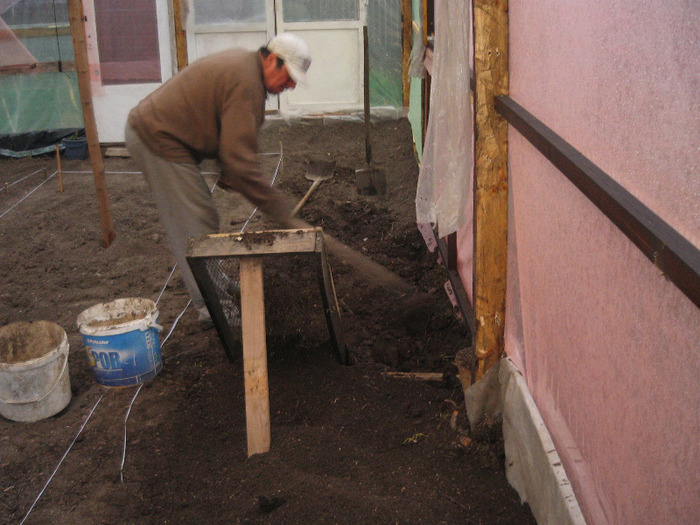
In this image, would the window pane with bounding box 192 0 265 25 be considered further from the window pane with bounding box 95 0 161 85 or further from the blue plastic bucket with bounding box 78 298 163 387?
the blue plastic bucket with bounding box 78 298 163 387

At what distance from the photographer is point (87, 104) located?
19.2 feet

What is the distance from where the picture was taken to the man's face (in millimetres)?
3666

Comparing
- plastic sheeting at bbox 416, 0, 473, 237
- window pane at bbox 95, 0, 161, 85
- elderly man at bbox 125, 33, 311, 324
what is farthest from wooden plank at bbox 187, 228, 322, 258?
window pane at bbox 95, 0, 161, 85

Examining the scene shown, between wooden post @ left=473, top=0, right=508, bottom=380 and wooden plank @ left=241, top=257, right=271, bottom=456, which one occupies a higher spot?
wooden post @ left=473, top=0, right=508, bottom=380

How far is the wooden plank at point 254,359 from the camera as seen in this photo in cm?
313

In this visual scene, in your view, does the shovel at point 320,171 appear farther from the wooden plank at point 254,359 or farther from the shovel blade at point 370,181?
the wooden plank at point 254,359

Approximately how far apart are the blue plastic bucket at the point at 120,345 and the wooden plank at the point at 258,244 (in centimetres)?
96

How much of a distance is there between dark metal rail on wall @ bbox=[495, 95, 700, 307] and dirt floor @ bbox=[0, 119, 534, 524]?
1.35m

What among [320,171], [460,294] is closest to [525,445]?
[460,294]

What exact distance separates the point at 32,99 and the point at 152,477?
749 centimetres

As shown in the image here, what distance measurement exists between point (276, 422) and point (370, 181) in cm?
432

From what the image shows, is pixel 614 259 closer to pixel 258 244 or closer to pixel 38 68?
pixel 258 244

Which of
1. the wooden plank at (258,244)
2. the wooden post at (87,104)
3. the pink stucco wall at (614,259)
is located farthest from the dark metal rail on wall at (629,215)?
the wooden post at (87,104)

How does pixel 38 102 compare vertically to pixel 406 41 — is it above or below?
Result: below
